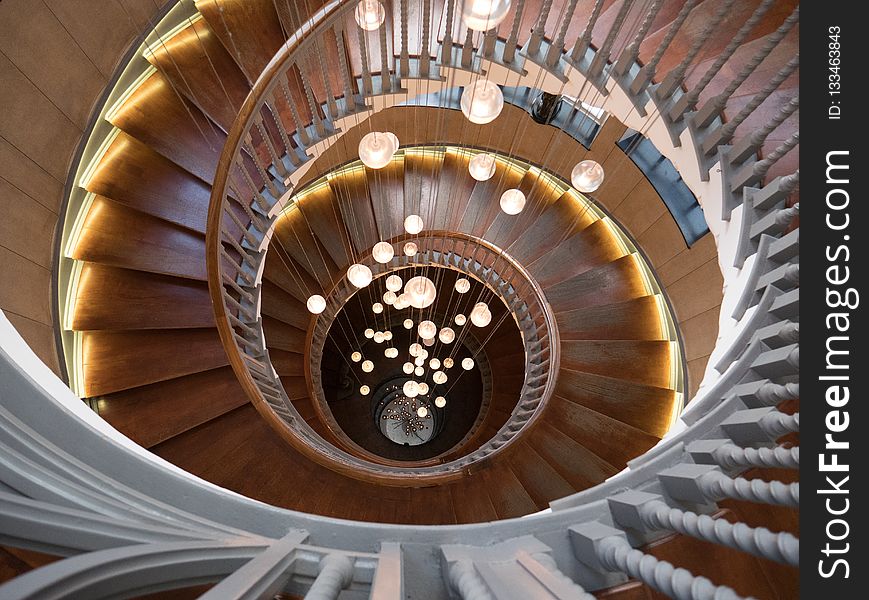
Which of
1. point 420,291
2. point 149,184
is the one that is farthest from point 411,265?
point 149,184

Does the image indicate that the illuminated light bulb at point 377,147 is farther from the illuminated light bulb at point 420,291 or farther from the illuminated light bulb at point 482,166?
the illuminated light bulb at point 420,291

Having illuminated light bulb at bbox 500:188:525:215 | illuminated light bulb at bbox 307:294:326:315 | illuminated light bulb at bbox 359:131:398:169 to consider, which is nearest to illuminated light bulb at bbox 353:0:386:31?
illuminated light bulb at bbox 359:131:398:169

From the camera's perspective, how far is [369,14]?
115 inches

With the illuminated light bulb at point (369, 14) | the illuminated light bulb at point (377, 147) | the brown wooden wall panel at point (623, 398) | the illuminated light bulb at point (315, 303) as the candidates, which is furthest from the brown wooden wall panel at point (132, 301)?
the brown wooden wall panel at point (623, 398)

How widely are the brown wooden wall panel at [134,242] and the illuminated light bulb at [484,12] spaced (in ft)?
9.77

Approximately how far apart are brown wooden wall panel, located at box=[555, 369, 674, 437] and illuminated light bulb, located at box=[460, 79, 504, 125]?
11.4 ft

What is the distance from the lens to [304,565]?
3.59 feet

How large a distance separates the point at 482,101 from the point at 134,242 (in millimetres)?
3081

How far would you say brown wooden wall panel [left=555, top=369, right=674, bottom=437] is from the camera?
16.8 ft

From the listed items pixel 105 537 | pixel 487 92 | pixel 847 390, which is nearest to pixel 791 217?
pixel 847 390

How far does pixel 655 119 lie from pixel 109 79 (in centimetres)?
411

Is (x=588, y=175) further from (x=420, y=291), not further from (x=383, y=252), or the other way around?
(x=383, y=252)

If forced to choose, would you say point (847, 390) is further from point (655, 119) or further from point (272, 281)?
point (272, 281)

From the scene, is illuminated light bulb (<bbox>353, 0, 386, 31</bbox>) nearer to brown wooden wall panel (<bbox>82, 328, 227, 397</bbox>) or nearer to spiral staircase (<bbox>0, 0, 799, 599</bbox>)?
spiral staircase (<bbox>0, 0, 799, 599</bbox>)
